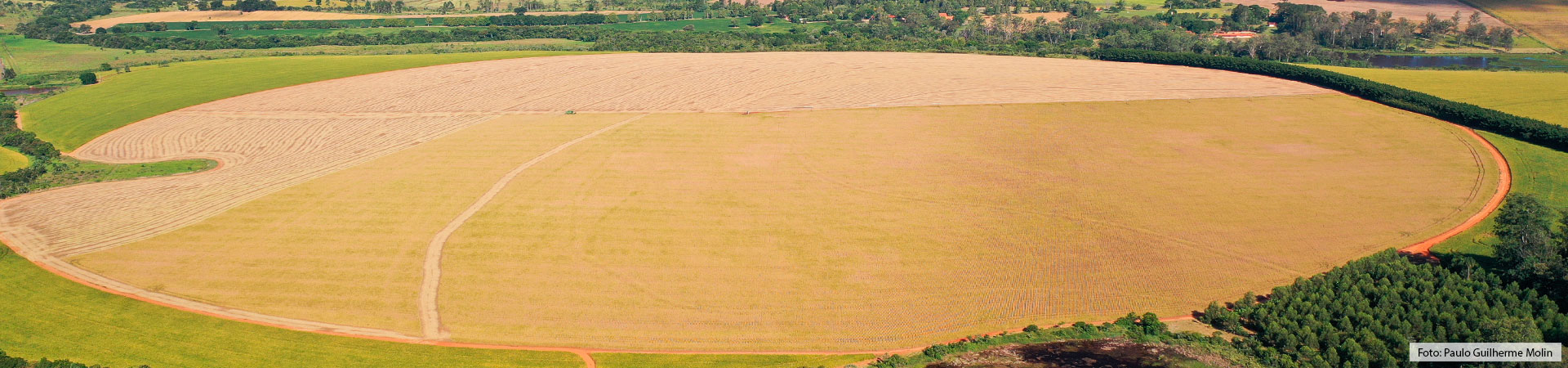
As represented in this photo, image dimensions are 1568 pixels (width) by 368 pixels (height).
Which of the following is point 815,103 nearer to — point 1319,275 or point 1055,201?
Result: point 1055,201

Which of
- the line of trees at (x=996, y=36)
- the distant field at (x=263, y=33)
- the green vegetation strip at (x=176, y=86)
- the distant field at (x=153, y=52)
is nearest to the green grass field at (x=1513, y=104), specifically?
the line of trees at (x=996, y=36)

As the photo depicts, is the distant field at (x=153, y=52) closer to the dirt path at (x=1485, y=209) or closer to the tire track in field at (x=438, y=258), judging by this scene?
the tire track in field at (x=438, y=258)

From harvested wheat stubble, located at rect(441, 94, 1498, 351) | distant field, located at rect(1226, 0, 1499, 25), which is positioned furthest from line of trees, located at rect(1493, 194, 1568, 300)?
distant field, located at rect(1226, 0, 1499, 25)

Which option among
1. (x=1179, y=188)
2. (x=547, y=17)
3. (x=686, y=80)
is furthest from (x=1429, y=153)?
(x=547, y=17)

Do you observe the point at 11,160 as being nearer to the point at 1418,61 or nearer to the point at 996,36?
the point at 996,36

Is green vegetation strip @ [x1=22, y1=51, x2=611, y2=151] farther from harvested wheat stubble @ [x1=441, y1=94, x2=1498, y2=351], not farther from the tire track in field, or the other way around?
harvested wheat stubble @ [x1=441, y1=94, x2=1498, y2=351]
